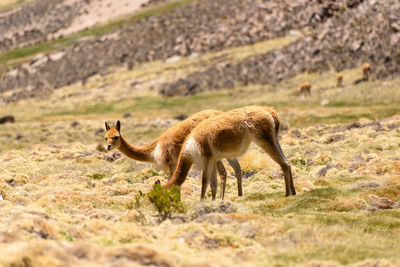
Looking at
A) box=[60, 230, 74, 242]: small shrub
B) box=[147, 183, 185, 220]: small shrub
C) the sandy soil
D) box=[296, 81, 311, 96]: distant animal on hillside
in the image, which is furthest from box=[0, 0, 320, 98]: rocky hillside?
→ box=[60, 230, 74, 242]: small shrub

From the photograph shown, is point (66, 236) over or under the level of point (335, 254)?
over

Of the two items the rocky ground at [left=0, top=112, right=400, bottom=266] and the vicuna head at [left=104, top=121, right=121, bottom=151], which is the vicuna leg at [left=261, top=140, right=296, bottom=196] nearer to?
the rocky ground at [left=0, top=112, right=400, bottom=266]

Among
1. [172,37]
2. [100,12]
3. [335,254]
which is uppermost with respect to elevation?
[100,12]

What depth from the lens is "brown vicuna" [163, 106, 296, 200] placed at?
37.8ft

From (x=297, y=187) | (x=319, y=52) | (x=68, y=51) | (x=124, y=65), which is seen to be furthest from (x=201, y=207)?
(x=68, y=51)

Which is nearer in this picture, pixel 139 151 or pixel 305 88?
pixel 139 151

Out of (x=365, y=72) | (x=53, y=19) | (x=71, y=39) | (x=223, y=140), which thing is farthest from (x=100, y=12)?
(x=223, y=140)

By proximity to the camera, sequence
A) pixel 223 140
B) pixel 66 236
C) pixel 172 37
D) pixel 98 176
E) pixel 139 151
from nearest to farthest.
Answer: pixel 66 236
pixel 223 140
pixel 139 151
pixel 98 176
pixel 172 37

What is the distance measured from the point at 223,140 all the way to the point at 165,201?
2649mm

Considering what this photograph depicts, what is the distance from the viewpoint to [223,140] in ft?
38.2

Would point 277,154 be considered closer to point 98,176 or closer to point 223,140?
point 223,140

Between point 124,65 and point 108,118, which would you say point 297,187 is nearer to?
point 108,118

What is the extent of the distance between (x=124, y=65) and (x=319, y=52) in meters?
43.6

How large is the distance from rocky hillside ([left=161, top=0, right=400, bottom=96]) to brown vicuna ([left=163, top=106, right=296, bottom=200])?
3854 cm
